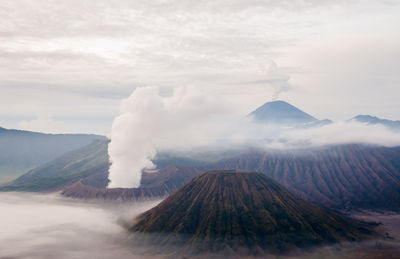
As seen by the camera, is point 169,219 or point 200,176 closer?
point 169,219

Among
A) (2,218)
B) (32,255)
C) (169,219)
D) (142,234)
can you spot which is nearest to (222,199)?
(169,219)

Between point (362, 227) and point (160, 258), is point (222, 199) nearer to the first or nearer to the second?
point (160, 258)

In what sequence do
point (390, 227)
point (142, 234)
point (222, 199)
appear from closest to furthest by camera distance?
point (142, 234) → point (222, 199) → point (390, 227)

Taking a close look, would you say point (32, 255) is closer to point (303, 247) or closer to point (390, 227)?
point (303, 247)

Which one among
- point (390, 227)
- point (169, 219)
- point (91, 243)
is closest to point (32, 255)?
point (91, 243)

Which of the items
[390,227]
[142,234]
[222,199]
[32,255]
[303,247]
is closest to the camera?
[32,255]

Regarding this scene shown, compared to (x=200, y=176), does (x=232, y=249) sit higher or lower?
lower
